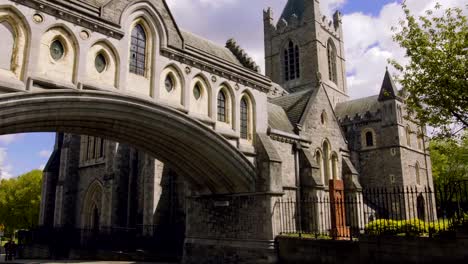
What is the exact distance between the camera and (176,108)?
499 inches

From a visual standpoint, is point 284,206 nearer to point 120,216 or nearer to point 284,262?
point 284,262

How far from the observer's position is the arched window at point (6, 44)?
8984 mm

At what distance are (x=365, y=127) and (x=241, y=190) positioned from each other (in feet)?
68.2

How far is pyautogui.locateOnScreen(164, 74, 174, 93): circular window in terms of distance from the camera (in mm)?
12739

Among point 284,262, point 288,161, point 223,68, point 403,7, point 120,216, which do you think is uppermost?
point 403,7

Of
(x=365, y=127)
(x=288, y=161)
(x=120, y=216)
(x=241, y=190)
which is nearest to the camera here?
(x=241, y=190)

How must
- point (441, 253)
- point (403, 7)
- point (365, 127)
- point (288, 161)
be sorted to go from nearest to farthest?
point (441, 253)
point (403, 7)
point (288, 161)
point (365, 127)

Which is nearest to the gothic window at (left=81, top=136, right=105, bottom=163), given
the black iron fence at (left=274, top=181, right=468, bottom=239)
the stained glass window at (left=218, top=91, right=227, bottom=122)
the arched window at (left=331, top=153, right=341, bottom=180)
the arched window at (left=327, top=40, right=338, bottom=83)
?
the stained glass window at (left=218, top=91, right=227, bottom=122)

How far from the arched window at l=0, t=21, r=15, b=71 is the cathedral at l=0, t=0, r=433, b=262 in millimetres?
29

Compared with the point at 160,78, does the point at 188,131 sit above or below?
below

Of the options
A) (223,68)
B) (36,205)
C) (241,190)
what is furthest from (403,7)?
(36,205)

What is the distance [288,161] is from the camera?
1789cm

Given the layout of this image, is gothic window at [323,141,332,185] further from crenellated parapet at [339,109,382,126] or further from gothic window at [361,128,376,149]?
crenellated parapet at [339,109,382,126]

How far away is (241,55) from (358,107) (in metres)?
22.0
